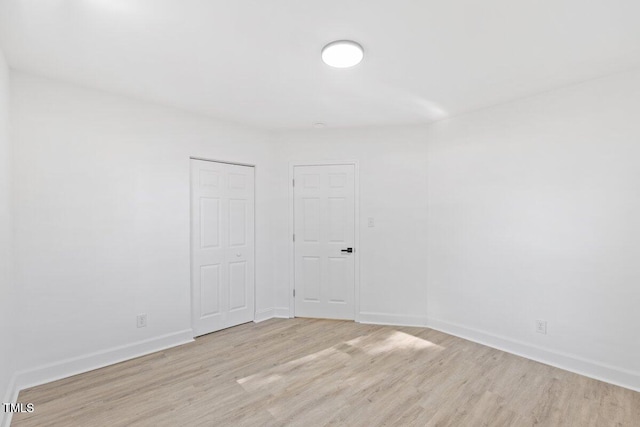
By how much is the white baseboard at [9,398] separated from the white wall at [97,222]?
11 centimetres

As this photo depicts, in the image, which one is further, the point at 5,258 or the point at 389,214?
the point at 389,214

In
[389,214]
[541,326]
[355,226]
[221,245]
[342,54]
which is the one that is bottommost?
[541,326]

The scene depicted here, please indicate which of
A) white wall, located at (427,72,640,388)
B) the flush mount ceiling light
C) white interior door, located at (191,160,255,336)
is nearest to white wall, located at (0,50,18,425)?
white interior door, located at (191,160,255,336)

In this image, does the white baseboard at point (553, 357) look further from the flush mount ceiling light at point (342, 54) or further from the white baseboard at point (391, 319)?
the flush mount ceiling light at point (342, 54)

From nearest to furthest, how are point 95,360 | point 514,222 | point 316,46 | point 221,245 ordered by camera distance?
1. point 316,46
2. point 95,360
3. point 514,222
4. point 221,245

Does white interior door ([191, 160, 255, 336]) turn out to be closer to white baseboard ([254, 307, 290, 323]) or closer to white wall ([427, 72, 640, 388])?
white baseboard ([254, 307, 290, 323])

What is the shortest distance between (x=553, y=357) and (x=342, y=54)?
3.20m

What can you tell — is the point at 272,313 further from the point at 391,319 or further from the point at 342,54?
the point at 342,54

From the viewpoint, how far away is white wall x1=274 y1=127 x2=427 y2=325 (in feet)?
12.7

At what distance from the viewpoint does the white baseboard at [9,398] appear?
1966 millimetres

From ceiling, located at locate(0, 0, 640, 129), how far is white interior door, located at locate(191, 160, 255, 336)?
3.08ft

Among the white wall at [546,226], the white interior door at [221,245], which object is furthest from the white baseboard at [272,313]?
the white wall at [546,226]

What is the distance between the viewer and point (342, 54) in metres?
2.12

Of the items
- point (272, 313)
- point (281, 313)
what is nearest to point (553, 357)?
point (281, 313)
